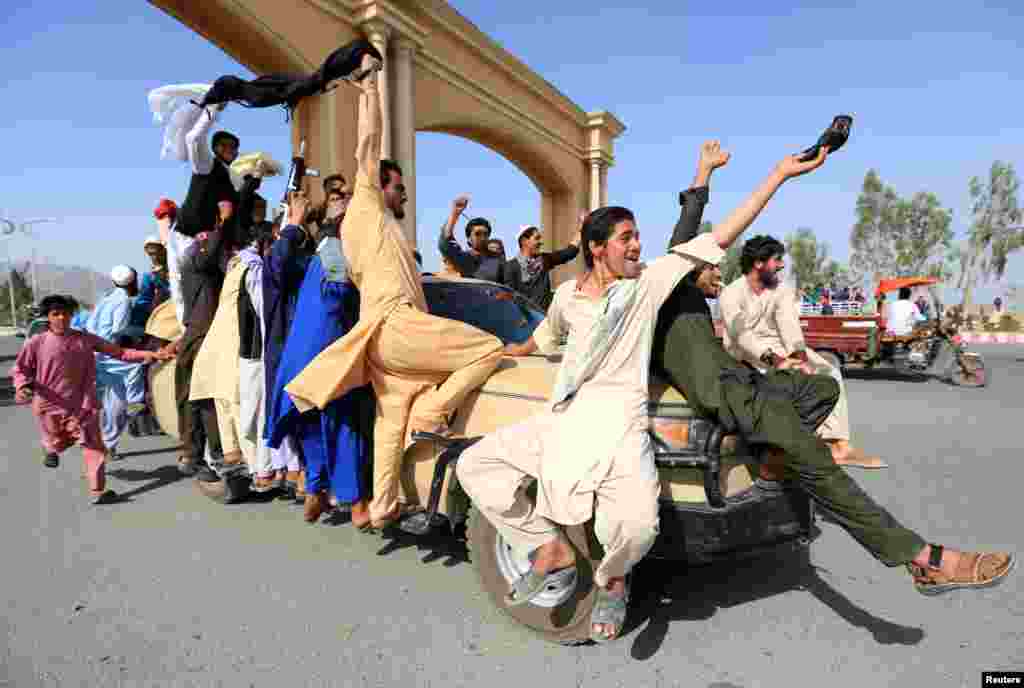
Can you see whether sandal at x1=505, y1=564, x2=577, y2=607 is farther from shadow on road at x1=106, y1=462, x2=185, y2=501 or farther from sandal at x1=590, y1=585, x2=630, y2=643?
shadow on road at x1=106, y1=462, x2=185, y2=501

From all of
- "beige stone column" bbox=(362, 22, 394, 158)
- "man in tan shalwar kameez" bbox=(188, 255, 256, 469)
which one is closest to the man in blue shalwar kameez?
"man in tan shalwar kameez" bbox=(188, 255, 256, 469)

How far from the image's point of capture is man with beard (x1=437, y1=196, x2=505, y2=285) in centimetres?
618

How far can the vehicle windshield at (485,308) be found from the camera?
4.14m

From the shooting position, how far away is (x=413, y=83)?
44.6ft

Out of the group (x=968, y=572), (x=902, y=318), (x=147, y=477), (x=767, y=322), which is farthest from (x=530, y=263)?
(x=902, y=318)

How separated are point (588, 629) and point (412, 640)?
2.45 ft

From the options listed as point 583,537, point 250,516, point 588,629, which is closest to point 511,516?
point 583,537

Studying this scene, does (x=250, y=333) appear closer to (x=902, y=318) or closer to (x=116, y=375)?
(x=116, y=375)

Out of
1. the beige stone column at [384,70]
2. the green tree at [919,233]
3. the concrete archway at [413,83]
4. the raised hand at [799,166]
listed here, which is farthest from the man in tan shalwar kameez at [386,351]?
the green tree at [919,233]

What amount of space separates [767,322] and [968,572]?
8.18ft

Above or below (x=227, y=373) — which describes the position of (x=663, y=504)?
below

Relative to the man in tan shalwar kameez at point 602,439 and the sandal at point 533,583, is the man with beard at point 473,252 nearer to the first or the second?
the man in tan shalwar kameez at point 602,439

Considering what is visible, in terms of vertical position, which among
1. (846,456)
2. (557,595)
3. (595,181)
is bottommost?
(557,595)

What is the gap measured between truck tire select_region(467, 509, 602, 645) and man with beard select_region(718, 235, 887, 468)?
2.26 metres
